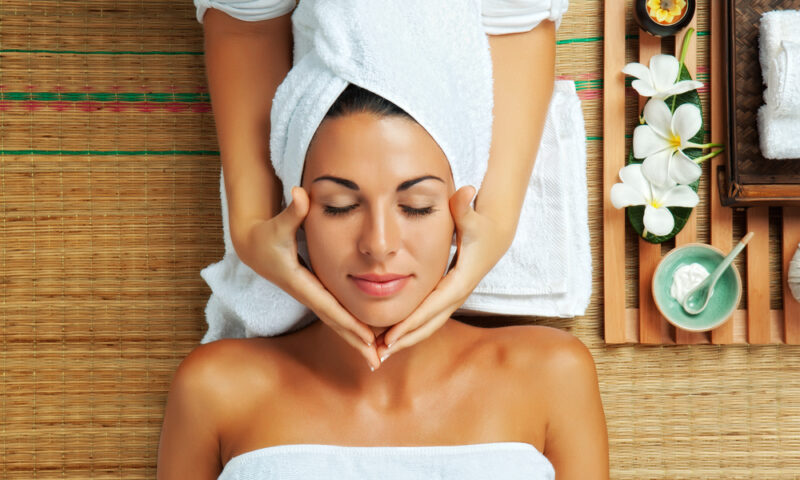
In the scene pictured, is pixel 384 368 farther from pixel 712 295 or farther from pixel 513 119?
pixel 712 295

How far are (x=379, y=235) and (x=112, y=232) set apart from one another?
117 centimetres

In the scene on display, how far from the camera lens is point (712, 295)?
A: 1.94 m

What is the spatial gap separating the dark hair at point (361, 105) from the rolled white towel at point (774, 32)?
1.19 meters

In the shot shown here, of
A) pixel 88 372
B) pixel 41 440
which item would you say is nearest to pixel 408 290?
pixel 88 372

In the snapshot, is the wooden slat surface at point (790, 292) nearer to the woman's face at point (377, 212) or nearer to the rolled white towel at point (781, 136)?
the rolled white towel at point (781, 136)

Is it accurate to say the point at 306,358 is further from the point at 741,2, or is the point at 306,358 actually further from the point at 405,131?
the point at 741,2

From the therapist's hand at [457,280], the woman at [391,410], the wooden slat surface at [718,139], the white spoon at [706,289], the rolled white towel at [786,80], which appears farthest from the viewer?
the wooden slat surface at [718,139]

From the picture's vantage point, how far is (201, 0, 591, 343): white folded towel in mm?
1314

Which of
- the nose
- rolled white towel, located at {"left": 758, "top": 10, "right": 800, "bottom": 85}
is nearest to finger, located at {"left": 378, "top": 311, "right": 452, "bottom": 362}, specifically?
the nose

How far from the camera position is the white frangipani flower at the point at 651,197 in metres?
1.89

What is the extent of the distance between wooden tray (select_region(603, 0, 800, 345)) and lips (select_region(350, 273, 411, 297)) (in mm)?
924

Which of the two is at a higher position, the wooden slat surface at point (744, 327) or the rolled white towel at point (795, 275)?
the rolled white towel at point (795, 275)

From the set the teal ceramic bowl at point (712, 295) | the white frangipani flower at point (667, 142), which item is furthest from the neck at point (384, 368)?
the white frangipani flower at point (667, 142)

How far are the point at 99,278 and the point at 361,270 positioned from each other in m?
1.14
